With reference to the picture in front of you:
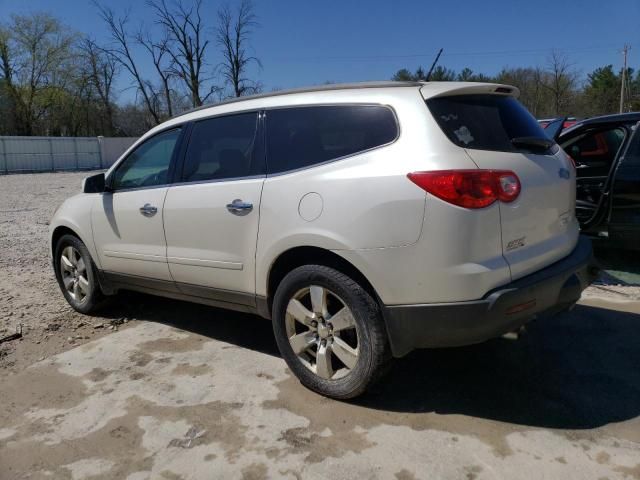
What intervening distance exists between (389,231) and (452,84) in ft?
3.36

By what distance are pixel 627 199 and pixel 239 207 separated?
394 centimetres

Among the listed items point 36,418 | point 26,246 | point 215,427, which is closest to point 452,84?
point 215,427

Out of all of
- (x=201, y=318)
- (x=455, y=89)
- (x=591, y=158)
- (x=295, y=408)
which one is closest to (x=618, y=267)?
(x=591, y=158)

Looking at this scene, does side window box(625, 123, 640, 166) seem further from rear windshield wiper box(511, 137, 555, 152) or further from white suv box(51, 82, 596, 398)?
rear windshield wiper box(511, 137, 555, 152)

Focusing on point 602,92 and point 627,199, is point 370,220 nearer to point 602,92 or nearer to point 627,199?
point 627,199

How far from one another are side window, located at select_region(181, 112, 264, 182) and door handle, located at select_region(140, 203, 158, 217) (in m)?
0.35

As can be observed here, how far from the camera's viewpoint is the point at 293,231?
122 inches

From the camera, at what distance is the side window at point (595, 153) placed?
20.9 feet

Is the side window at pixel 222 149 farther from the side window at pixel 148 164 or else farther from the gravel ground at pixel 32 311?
the gravel ground at pixel 32 311

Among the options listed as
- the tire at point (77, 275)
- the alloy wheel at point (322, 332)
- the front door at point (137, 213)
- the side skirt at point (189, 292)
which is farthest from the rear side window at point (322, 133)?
the tire at point (77, 275)

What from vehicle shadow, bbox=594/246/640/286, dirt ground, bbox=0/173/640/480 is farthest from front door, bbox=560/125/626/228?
dirt ground, bbox=0/173/640/480

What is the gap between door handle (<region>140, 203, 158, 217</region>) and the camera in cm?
408

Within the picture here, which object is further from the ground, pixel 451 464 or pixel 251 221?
pixel 251 221

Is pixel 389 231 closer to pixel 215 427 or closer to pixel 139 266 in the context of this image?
pixel 215 427
